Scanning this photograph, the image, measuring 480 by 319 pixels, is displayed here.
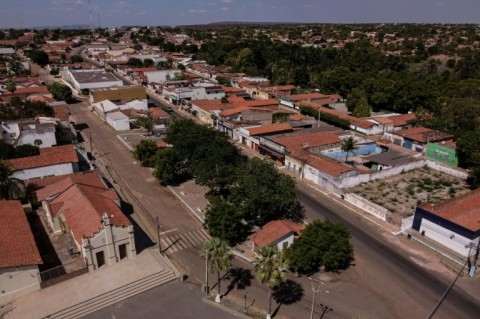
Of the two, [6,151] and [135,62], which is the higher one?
[135,62]

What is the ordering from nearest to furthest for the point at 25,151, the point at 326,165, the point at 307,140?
1. the point at 25,151
2. the point at 326,165
3. the point at 307,140

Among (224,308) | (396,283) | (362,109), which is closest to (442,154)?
(362,109)

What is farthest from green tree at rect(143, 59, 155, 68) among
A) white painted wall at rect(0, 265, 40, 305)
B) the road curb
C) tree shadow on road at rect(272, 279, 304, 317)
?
the road curb

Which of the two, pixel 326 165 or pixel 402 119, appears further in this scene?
pixel 402 119

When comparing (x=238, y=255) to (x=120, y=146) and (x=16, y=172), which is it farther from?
(x=120, y=146)

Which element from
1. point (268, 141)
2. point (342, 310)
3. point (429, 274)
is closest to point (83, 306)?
point (342, 310)

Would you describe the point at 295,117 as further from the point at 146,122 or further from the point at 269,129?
the point at 146,122
